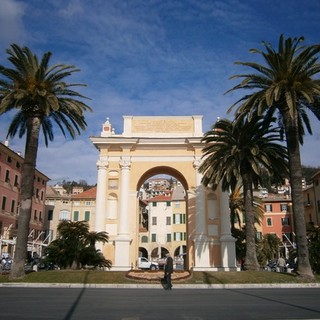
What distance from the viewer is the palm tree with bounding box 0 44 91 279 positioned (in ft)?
75.8

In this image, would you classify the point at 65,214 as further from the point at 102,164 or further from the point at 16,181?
the point at 102,164

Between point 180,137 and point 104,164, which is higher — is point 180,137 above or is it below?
above

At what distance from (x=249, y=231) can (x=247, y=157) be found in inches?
213

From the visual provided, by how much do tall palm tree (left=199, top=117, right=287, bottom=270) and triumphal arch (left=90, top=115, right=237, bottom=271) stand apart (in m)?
5.35

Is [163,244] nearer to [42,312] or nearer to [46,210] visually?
[46,210]

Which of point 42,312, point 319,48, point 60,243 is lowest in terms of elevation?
point 42,312

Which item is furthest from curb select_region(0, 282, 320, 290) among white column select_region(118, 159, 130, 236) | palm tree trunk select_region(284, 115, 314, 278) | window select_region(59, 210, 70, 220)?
window select_region(59, 210, 70, 220)

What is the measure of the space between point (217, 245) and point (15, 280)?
17.8 metres

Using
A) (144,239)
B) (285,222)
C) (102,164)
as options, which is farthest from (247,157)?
(144,239)

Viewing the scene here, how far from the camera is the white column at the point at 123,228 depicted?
32.1m

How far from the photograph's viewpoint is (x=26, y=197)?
23391mm

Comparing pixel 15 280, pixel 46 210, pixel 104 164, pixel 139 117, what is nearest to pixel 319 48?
pixel 139 117

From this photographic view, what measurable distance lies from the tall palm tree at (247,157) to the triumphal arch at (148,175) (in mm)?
5347

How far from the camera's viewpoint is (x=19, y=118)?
26.6m
